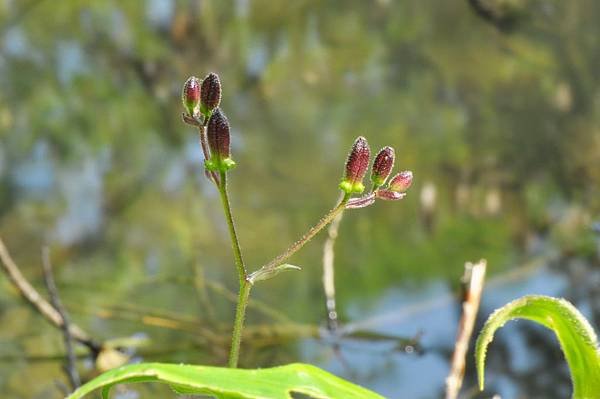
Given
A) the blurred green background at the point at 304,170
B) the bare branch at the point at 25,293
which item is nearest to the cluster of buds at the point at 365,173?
the bare branch at the point at 25,293

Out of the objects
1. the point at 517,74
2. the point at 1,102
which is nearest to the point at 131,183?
the point at 1,102

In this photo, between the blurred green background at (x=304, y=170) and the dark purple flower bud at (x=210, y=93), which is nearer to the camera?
the dark purple flower bud at (x=210, y=93)

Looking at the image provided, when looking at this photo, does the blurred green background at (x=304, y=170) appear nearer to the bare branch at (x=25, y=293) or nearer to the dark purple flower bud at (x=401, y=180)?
the bare branch at (x=25, y=293)

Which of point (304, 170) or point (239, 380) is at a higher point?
point (304, 170)

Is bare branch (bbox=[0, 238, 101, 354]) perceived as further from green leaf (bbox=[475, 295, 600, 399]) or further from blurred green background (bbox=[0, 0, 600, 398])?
green leaf (bbox=[475, 295, 600, 399])

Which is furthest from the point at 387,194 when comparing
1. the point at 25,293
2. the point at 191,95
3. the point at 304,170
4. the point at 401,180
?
the point at 304,170

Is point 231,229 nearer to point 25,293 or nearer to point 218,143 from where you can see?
point 218,143

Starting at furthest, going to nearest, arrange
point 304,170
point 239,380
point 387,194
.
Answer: point 304,170 < point 387,194 < point 239,380

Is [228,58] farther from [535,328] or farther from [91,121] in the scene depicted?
[535,328]
